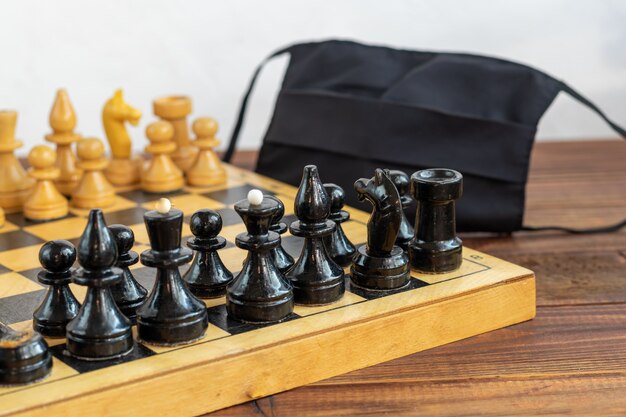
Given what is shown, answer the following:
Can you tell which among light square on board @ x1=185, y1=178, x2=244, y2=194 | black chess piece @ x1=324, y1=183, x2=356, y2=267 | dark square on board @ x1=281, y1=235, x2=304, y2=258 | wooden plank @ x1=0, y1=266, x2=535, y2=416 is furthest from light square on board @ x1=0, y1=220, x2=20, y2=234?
wooden plank @ x1=0, y1=266, x2=535, y2=416

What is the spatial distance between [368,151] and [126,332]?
863 mm

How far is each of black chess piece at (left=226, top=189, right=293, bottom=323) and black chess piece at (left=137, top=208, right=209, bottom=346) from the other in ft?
0.19

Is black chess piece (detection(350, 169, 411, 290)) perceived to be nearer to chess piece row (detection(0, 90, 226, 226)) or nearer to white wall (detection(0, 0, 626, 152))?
chess piece row (detection(0, 90, 226, 226))

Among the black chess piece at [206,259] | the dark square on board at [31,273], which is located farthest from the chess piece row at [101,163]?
the black chess piece at [206,259]

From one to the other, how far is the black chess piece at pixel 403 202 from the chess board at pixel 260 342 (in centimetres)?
9

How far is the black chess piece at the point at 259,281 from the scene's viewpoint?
1.17 m

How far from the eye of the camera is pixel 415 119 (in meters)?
1.83

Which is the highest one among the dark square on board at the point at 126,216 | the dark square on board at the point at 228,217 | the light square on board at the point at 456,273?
the light square on board at the point at 456,273

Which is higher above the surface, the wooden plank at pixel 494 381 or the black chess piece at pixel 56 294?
the black chess piece at pixel 56 294

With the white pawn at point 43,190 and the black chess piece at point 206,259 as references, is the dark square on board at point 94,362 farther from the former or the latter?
the white pawn at point 43,190

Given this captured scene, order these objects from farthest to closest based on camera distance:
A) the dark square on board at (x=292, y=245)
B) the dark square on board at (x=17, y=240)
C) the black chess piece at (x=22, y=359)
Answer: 1. the dark square on board at (x=17, y=240)
2. the dark square on board at (x=292, y=245)
3. the black chess piece at (x=22, y=359)

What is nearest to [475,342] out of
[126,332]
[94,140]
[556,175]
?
[126,332]

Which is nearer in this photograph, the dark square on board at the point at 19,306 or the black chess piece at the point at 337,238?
the dark square on board at the point at 19,306

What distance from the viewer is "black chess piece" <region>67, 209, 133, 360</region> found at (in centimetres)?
107
